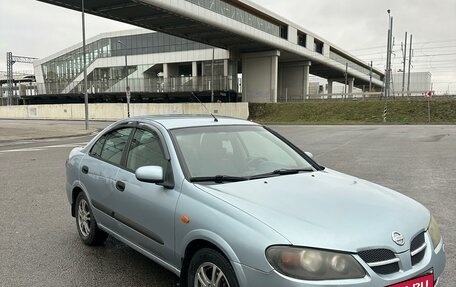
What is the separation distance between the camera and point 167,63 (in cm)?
6475

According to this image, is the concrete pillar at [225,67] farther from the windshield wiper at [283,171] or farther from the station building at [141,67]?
the windshield wiper at [283,171]

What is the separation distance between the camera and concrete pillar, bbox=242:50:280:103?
51.4 meters

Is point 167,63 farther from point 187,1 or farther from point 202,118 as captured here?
point 202,118

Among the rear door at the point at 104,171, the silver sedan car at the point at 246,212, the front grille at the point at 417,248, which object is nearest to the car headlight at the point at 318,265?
the silver sedan car at the point at 246,212

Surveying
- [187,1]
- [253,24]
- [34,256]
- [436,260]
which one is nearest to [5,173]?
[34,256]

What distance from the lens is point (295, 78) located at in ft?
207

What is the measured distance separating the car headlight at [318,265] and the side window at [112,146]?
2378 millimetres

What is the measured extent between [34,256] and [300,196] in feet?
10.3

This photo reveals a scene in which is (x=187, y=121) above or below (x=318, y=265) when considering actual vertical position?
above

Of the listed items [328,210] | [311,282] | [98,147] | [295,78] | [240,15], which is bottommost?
[311,282]

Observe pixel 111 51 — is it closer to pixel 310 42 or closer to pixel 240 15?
pixel 310 42

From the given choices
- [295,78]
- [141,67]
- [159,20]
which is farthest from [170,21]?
[141,67]

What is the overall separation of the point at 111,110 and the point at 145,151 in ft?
172

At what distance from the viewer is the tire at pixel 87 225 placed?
4.72 meters
